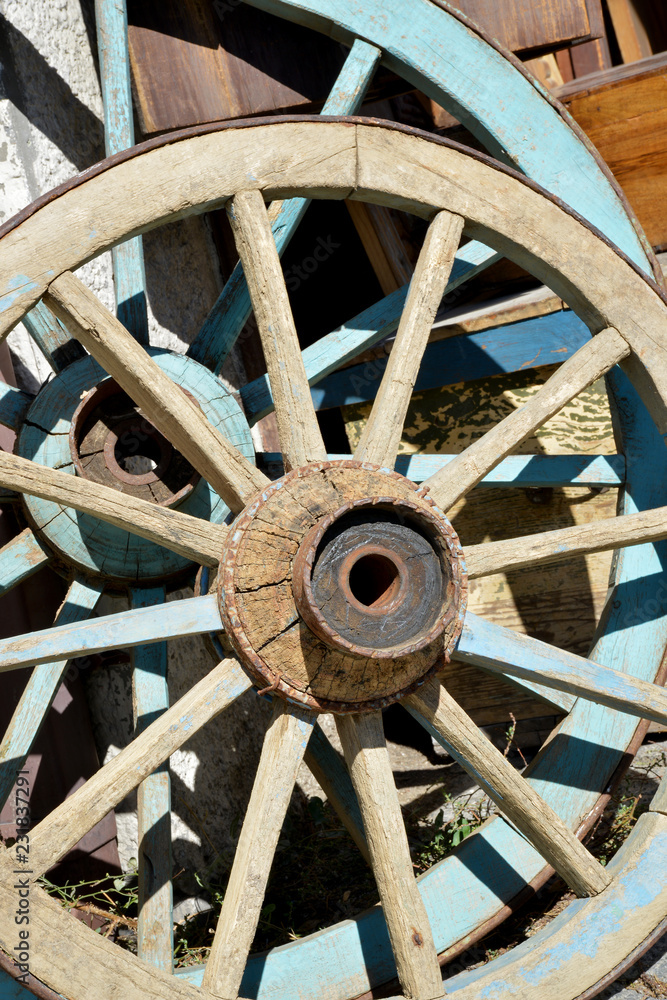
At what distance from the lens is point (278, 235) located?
2287mm

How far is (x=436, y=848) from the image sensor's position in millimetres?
2559

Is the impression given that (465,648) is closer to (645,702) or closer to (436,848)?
(645,702)

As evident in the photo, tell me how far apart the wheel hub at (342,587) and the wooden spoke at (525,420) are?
93 millimetres

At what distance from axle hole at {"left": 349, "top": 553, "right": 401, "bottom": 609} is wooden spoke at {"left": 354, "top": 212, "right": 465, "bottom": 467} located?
0.80 ft

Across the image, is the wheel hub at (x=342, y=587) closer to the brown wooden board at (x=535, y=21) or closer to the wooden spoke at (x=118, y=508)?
the wooden spoke at (x=118, y=508)

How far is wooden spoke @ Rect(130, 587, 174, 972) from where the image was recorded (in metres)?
1.95

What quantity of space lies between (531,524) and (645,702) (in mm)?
1101

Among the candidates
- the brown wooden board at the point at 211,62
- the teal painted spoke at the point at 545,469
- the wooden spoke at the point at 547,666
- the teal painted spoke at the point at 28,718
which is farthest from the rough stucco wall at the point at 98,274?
the wooden spoke at the point at 547,666

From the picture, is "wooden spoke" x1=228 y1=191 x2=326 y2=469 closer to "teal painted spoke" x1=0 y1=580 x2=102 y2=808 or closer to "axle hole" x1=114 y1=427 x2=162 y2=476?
"axle hole" x1=114 y1=427 x2=162 y2=476

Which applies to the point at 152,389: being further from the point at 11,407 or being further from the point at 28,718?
the point at 28,718

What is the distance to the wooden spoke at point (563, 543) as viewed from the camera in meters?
1.88

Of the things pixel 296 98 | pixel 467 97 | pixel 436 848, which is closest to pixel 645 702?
pixel 436 848

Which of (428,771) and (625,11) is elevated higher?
(625,11)

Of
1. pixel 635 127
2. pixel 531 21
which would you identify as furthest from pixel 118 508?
pixel 635 127
